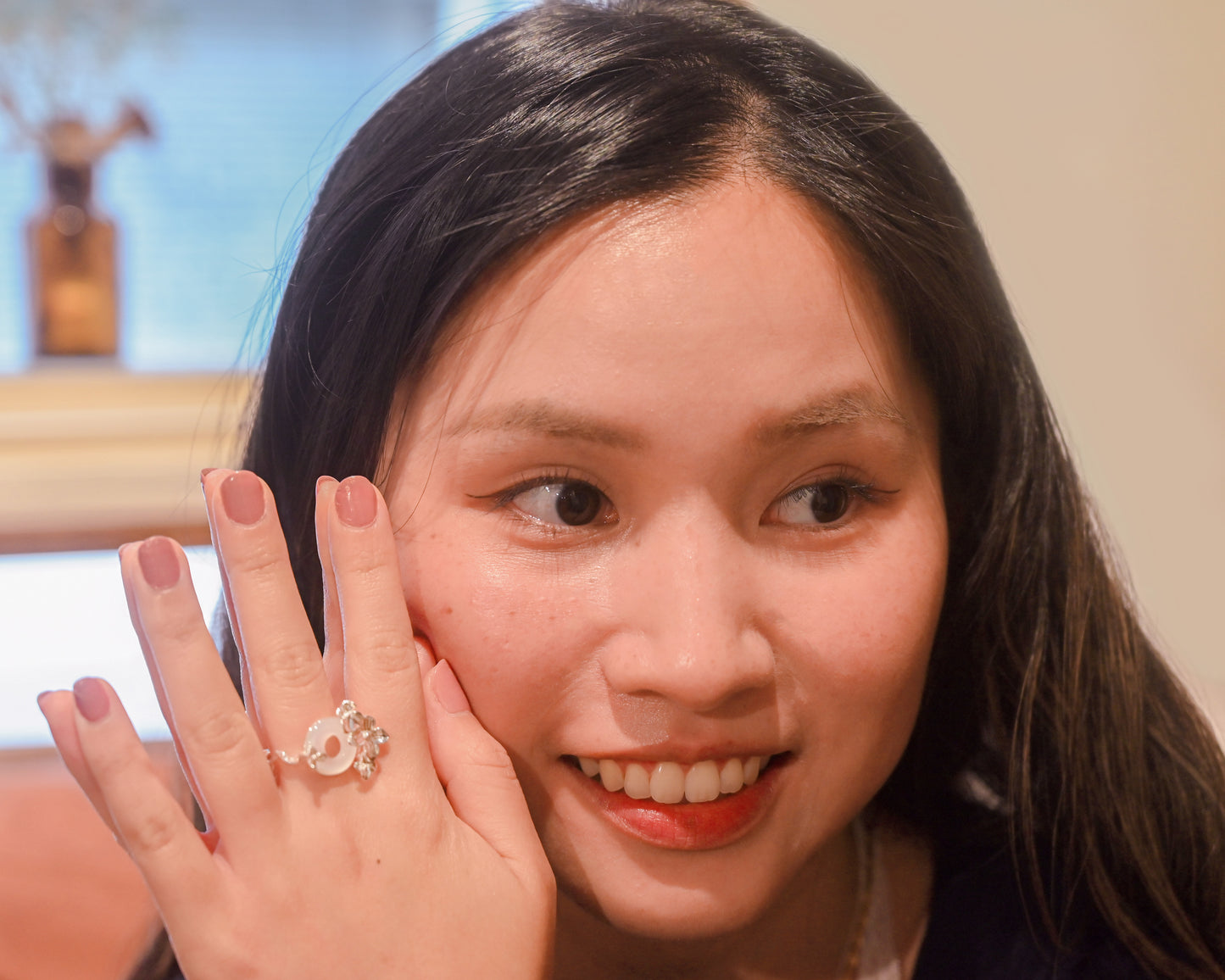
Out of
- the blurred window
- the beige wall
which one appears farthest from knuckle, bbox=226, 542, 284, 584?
the blurred window

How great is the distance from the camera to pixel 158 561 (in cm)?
69

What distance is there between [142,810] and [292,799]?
0.09 meters

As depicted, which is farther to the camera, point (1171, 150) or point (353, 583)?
point (1171, 150)

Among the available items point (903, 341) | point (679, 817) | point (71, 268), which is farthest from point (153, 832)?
point (71, 268)

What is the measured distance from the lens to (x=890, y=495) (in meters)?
0.82

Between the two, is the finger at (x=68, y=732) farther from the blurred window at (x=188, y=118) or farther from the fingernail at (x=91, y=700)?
the blurred window at (x=188, y=118)

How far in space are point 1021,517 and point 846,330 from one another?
31 centimetres

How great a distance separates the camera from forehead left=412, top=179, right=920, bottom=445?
709mm

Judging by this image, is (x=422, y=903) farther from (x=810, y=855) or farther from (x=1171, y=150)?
(x=1171, y=150)

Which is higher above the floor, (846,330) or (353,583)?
(846,330)

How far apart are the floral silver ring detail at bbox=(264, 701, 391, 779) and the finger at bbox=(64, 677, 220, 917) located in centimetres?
7

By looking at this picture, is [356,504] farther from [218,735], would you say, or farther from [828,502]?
[828,502]

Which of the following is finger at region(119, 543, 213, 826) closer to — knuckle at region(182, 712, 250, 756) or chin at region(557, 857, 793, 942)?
knuckle at region(182, 712, 250, 756)

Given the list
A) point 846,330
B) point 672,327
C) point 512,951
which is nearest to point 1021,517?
point 846,330
